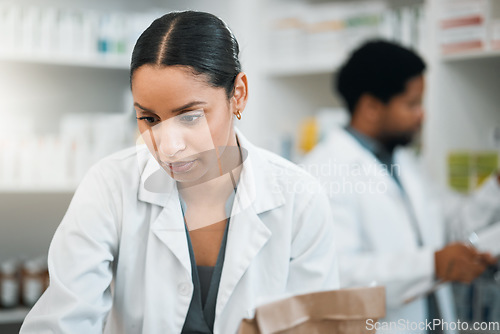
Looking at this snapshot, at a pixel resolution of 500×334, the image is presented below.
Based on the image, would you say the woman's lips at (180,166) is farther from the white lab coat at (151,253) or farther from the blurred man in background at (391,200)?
the blurred man in background at (391,200)

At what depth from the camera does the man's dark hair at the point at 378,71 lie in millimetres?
1332

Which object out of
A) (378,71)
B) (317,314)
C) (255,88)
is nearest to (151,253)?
(317,314)

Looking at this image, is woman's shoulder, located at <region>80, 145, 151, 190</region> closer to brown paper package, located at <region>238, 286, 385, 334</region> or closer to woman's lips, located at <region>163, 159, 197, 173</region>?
woman's lips, located at <region>163, 159, 197, 173</region>

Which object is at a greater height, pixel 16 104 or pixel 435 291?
pixel 16 104

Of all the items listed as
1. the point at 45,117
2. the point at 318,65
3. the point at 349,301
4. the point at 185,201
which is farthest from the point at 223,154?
the point at 318,65

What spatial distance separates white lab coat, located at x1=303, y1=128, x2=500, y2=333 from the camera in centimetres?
94

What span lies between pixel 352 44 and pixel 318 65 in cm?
16

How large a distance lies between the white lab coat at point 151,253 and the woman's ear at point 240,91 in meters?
0.06

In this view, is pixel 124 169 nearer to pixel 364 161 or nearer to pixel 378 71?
pixel 364 161

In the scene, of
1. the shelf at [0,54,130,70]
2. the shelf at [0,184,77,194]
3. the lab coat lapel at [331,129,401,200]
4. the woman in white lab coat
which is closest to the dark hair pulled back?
the woman in white lab coat

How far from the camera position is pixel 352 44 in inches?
78.7

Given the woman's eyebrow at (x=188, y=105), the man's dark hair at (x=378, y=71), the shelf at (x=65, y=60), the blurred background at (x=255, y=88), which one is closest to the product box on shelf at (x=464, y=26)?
the blurred background at (x=255, y=88)

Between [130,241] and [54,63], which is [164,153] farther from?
[54,63]

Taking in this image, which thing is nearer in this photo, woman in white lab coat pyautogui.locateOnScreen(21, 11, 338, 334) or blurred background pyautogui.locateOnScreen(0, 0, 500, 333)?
woman in white lab coat pyautogui.locateOnScreen(21, 11, 338, 334)
